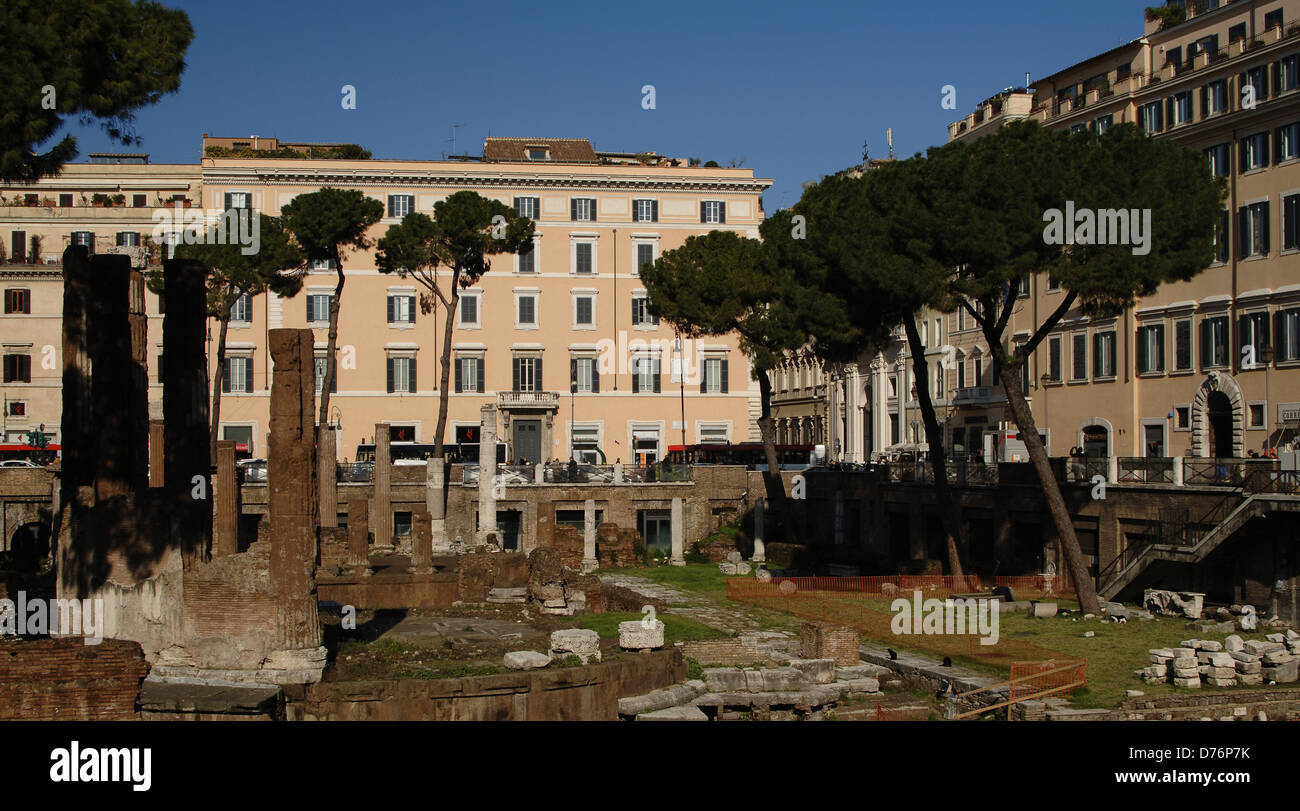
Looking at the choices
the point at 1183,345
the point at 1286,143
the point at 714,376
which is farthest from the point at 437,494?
the point at 1286,143

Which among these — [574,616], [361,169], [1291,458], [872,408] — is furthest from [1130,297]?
[361,169]

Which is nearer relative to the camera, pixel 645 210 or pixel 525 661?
pixel 525 661

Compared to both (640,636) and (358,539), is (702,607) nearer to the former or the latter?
(358,539)

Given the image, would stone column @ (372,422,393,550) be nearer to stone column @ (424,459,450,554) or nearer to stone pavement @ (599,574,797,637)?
stone column @ (424,459,450,554)

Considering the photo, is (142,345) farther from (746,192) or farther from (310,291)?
(746,192)

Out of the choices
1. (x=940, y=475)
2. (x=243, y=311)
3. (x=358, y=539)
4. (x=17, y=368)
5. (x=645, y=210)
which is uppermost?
(x=645, y=210)

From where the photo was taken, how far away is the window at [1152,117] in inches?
1657

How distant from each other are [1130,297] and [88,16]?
21827mm

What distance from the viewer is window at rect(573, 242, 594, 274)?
63.4 metres

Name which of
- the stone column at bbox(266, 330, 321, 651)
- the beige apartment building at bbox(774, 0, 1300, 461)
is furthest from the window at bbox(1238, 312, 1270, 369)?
the stone column at bbox(266, 330, 321, 651)

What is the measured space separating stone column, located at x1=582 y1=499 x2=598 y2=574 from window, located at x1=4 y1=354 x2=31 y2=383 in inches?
1113

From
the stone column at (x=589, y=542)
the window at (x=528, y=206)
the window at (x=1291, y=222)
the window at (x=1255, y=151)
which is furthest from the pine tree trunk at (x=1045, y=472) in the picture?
the window at (x=528, y=206)

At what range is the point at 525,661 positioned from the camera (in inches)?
797

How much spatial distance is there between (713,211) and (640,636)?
4506 centimetres
